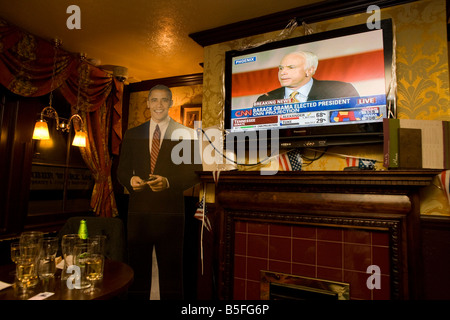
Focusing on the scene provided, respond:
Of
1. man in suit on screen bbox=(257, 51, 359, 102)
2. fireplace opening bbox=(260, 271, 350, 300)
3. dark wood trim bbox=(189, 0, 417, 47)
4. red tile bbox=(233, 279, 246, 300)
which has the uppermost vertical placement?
dark wood trim bbox=(189, 0, 417, 47)

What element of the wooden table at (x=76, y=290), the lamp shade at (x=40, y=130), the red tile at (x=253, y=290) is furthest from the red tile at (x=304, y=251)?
the lamp shade at (x=40, y=130)

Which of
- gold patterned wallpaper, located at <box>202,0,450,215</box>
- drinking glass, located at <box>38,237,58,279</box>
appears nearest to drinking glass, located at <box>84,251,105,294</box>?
drinking glass, located at <box>38,237,58,279</box>

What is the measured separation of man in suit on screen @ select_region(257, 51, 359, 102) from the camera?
6.23 ft

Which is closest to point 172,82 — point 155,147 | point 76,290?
point 155,147

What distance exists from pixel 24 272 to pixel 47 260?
0.38ft

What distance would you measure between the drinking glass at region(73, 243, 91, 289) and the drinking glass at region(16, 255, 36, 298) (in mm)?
170

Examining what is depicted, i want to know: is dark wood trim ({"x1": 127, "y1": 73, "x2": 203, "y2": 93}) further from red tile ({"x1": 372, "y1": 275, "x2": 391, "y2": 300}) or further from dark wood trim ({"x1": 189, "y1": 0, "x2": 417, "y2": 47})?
red tile ({"x1": 372, "y1": 275, "x2": 391, "y2": 300})

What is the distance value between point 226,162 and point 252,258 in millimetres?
749

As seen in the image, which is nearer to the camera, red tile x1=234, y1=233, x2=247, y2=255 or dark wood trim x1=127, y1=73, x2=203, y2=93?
red tile x1=234, y1=233, x2=247, y2=255

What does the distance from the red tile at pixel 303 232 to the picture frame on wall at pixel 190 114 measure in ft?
Answer: 5.66

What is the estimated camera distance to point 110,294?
111 cm

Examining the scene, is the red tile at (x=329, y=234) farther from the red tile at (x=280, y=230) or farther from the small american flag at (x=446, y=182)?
the small american flag at (x=446, y=182)

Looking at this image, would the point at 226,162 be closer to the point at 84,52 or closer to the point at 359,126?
the point at 359,126
